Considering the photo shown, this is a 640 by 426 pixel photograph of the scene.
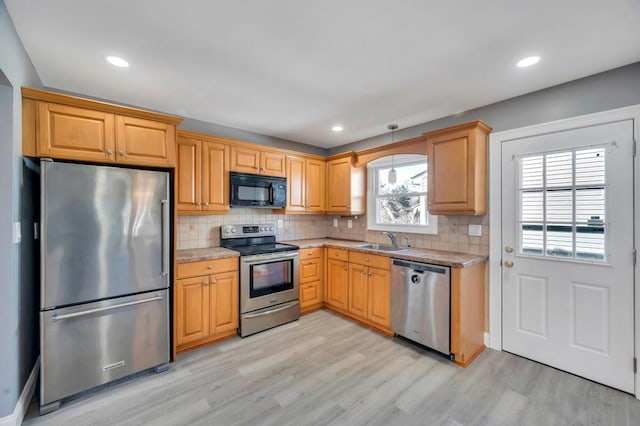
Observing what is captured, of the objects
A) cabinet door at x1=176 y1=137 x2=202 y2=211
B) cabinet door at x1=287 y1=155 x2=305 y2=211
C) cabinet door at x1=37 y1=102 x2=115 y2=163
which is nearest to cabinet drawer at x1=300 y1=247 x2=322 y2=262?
cabinet door at x1=287 y1=155 x2=305 y2=211

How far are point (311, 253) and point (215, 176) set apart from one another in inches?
61.2

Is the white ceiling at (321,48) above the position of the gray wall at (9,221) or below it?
above

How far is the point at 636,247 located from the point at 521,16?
1.90 m

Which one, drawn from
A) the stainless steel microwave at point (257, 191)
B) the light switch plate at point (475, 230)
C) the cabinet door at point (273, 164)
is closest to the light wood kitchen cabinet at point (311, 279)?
the stainless steel microwave at point (257, 191)

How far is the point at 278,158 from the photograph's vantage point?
3.76 metres

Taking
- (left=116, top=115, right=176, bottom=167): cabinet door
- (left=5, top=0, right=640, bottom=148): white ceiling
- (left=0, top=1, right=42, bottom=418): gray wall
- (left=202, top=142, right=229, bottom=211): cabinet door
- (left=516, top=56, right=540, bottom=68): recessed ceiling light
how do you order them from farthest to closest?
(left=202, top=142, right=229, bottom=211): cabinet door < (left=116, top=115, right=176, bottom=167): cabinet door < (left=516, top=56, right=540, bottom=68): recessed ceiling light < (left=0, top=1, right=42, bottom=418): gray wall < (left=5, top=0, right=640, bottom=148): white ceiling

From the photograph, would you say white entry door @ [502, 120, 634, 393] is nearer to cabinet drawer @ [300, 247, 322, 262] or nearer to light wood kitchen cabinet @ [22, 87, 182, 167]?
cabinet drawer @ [300, 247, 322, 262]

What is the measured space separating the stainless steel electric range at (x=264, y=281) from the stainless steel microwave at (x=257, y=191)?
1.39ft

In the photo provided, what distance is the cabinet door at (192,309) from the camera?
8.66ft

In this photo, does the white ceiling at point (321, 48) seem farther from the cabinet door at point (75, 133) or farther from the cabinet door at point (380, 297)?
the cabinet door at point (380, 297)

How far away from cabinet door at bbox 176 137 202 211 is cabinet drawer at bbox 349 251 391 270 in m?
1.90

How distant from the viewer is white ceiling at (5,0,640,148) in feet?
5.03

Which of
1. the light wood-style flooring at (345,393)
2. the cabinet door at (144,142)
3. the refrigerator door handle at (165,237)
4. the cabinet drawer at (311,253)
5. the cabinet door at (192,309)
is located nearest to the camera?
the light wood-style flooring at (345,393)

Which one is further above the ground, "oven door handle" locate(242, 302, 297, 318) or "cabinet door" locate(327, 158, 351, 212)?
"cabinet door" locate(327, 158, 351, 212)
